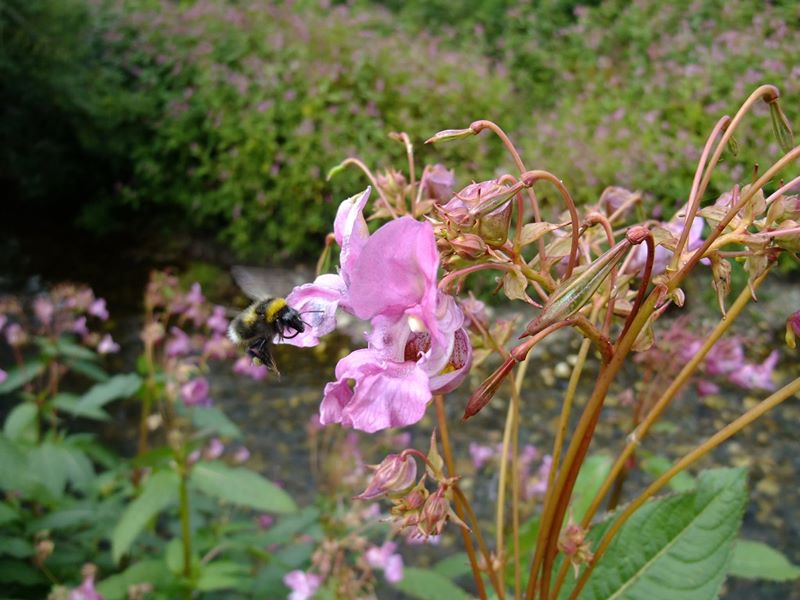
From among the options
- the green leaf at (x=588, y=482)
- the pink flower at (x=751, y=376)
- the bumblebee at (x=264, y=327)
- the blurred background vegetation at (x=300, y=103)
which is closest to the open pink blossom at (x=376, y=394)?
the bumblebee at (x=264, y=327)

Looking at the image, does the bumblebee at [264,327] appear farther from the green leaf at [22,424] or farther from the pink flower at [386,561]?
the green leaf at [22,424]

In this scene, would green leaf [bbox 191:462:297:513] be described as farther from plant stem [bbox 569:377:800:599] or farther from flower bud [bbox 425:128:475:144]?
flower bud [bbox 425:128:475:144]

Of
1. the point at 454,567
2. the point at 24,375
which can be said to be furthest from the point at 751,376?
the point at 24,375

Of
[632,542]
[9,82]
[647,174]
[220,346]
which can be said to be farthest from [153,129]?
[632,542]

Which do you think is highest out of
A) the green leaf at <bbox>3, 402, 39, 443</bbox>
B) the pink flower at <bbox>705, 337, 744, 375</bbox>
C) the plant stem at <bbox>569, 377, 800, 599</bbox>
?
the plant stem at <bbox>569, 377, 800, 599</bbox>

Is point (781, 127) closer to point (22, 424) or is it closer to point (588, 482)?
point (588, 482)

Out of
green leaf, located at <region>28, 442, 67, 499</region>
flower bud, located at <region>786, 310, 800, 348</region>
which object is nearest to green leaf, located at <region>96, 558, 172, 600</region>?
green leaf, located at <region>28, 442, 67, 499</region>
